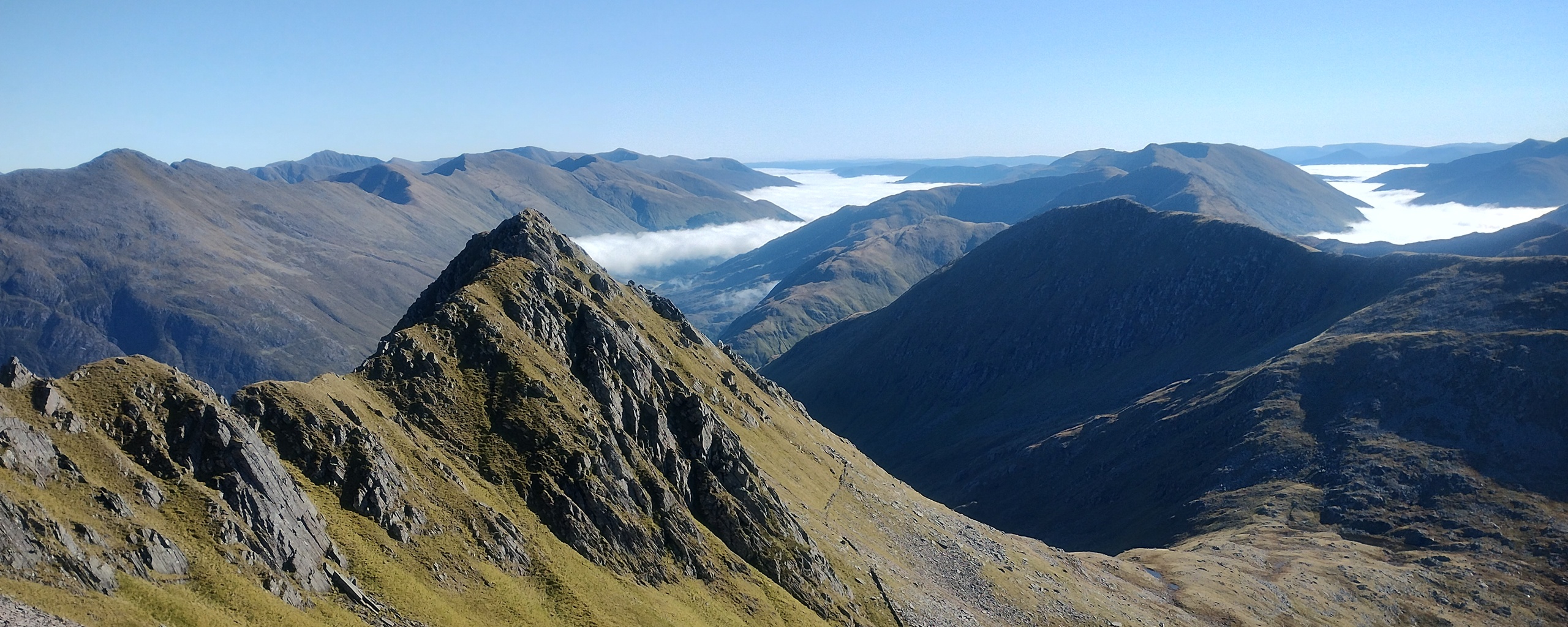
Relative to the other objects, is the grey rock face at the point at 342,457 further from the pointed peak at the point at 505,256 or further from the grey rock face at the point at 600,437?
the pointed peak at the point at 505,256

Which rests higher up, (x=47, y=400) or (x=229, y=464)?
(x=47, y=400)

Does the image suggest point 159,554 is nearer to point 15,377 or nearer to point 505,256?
point 15,377

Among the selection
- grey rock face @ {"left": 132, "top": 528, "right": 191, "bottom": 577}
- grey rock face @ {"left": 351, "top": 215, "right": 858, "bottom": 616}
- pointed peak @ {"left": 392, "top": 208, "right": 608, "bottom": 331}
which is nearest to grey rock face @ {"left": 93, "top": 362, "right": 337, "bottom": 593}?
grey rock face @ {"left": 132, "top": 528, "right": 191, "bottom": 577}

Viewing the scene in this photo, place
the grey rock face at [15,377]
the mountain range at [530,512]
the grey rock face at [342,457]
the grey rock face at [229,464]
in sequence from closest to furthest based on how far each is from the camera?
the mountain range at [530,512] → the grey rock face at [15,377] → the grey rock face at [229,464] → the grey rock face at [342,457]

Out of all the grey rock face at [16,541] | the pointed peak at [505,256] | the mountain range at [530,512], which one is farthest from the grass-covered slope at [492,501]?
the pointed peak at [505,256]

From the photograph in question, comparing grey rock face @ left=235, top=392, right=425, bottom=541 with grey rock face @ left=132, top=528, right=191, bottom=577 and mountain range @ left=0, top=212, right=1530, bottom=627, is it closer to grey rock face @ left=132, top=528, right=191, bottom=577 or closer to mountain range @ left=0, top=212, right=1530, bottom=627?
mountain range @ left=0, top=212, right=1530, bottom=627

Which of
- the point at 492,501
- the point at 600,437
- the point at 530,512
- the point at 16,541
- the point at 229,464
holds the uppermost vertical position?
the point at 16,541

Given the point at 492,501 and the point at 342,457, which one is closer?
the point at 342,457

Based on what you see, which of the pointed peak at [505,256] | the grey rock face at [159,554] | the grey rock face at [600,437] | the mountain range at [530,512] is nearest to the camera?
the grey rock face at [159,554]

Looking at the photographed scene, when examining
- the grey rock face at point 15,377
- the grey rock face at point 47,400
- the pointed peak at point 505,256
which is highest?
the pointed peak at point 505,256

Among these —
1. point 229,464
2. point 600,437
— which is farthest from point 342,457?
point 600,437
